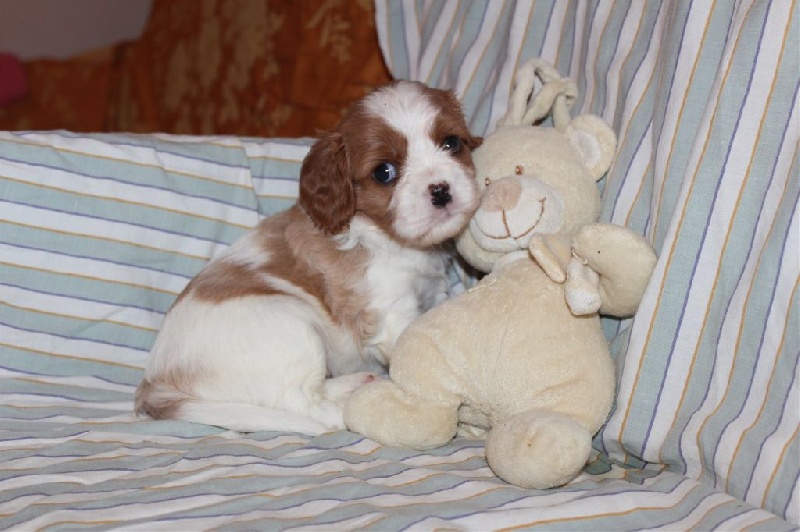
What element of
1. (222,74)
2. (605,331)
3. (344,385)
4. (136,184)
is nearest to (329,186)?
(344,385)

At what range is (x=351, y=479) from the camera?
2.39m

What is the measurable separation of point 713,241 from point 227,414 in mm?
1473

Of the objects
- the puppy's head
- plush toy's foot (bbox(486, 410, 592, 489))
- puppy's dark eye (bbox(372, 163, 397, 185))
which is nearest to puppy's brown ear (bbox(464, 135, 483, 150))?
the puppy's head

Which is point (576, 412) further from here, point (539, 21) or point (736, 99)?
point (539, 21)

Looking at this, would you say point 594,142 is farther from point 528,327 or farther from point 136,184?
point 136,184

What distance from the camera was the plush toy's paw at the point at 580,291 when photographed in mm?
2328

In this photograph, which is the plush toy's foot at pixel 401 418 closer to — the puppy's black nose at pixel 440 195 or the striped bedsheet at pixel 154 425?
the striped bedsheet at pixel 154 425

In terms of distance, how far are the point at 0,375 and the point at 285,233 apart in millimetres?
1076

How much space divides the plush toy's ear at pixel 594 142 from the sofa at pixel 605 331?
48mm

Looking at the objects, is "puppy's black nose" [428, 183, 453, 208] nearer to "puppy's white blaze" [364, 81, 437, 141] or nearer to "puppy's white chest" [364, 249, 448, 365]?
"puppy's white blaze" [364, 81, 437, 141]

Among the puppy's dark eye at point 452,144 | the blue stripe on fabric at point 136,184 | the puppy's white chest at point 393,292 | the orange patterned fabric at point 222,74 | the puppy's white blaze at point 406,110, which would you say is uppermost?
the orange patterned fabric at point 222,74

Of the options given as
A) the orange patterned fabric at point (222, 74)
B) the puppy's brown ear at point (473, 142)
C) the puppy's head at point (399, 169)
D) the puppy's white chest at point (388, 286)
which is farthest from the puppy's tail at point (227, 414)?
the orange patterned fabric at point (222, 74)

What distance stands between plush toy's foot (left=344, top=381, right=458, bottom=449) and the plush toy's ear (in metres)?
0.84

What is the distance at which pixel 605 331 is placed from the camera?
277 cm
